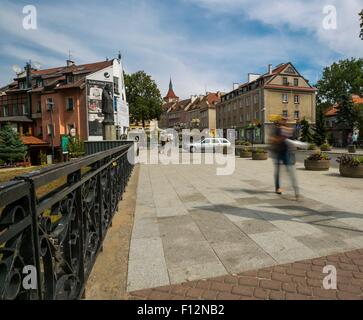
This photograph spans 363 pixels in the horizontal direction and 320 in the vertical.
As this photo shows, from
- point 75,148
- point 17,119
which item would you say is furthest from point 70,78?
point 75,148

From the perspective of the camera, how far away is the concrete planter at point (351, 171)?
31.9ft

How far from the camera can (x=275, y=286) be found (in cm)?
292

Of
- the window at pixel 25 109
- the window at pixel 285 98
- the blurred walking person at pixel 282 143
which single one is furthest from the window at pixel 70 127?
the window at pixel 285 98

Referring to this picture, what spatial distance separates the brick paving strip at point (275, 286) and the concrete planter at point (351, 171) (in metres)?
7.44

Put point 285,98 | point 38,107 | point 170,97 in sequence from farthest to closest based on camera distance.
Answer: point 170,97 < point 285,98 < point 38,107

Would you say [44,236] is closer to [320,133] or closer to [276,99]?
[320,133]

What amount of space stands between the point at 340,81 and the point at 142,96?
4215 centimetres

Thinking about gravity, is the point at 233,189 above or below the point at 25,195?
below

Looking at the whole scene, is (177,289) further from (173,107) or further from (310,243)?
(173,107)

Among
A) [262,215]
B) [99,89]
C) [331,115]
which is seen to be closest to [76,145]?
[99,89]

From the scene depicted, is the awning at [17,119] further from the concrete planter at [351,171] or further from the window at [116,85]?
the concrete planter at [351,171]

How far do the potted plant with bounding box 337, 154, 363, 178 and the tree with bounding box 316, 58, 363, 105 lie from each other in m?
57.2

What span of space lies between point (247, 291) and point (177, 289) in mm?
662
